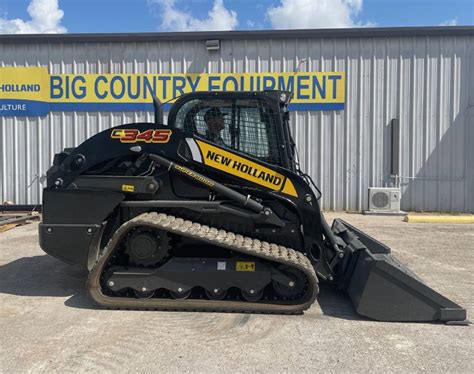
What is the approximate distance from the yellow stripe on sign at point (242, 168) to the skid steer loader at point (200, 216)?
1cm

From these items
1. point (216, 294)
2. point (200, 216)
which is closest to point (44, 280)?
point (200, 216)

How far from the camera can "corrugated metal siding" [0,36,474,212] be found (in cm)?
1198

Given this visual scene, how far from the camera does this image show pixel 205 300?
4.45m

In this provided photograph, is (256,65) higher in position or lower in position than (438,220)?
higher

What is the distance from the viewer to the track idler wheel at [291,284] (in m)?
4.37

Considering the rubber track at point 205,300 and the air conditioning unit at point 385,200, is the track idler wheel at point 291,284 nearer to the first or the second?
the rubber track at point 205,300

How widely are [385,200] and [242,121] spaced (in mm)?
7955

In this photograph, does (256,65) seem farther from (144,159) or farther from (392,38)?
(144,159)

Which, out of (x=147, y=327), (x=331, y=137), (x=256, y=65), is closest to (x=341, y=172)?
(x=331, y=137)

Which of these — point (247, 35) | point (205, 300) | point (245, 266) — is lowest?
point (205, 300)

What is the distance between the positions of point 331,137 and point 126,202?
852 centimetres

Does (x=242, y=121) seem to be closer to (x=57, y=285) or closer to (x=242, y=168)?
(x=242, y=168)

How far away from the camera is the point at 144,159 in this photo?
474cm

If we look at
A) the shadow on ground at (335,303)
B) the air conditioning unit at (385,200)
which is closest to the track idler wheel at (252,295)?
the shadow on ground at (335,303)
